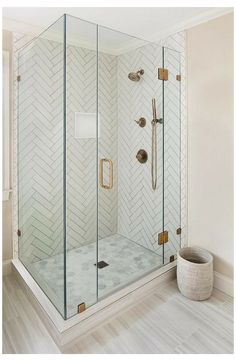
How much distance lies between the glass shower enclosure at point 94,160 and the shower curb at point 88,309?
5 cm

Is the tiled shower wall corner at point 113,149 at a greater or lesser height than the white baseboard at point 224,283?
greater

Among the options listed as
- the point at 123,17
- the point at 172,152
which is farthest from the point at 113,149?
the point at 123,17

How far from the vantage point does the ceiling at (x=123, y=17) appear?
2104 mm

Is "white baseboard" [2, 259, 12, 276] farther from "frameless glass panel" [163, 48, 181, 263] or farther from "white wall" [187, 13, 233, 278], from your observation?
"white wall" [187, 13, 233, 278]

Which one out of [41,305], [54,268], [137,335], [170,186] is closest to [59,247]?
[54,268]

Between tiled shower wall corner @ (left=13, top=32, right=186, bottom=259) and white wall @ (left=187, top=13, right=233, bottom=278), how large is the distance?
0.12 m

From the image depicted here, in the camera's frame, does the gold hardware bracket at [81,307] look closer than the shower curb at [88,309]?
No

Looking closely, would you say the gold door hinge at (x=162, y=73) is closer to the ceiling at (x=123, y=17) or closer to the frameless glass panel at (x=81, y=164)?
the ceiling at (x=123, y=17)

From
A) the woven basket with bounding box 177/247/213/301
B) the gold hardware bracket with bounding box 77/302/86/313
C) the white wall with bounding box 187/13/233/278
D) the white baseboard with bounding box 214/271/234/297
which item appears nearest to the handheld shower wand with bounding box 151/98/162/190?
the white wall with bounding box 187/13/233/278

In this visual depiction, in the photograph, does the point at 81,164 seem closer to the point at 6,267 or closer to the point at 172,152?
the point at 172,152

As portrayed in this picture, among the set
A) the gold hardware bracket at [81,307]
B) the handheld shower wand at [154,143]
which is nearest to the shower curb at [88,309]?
the gold hardware bracket at [81,307]

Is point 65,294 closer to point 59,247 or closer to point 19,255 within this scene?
point 59,247

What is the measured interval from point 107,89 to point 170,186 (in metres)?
1.07

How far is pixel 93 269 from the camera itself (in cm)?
217
